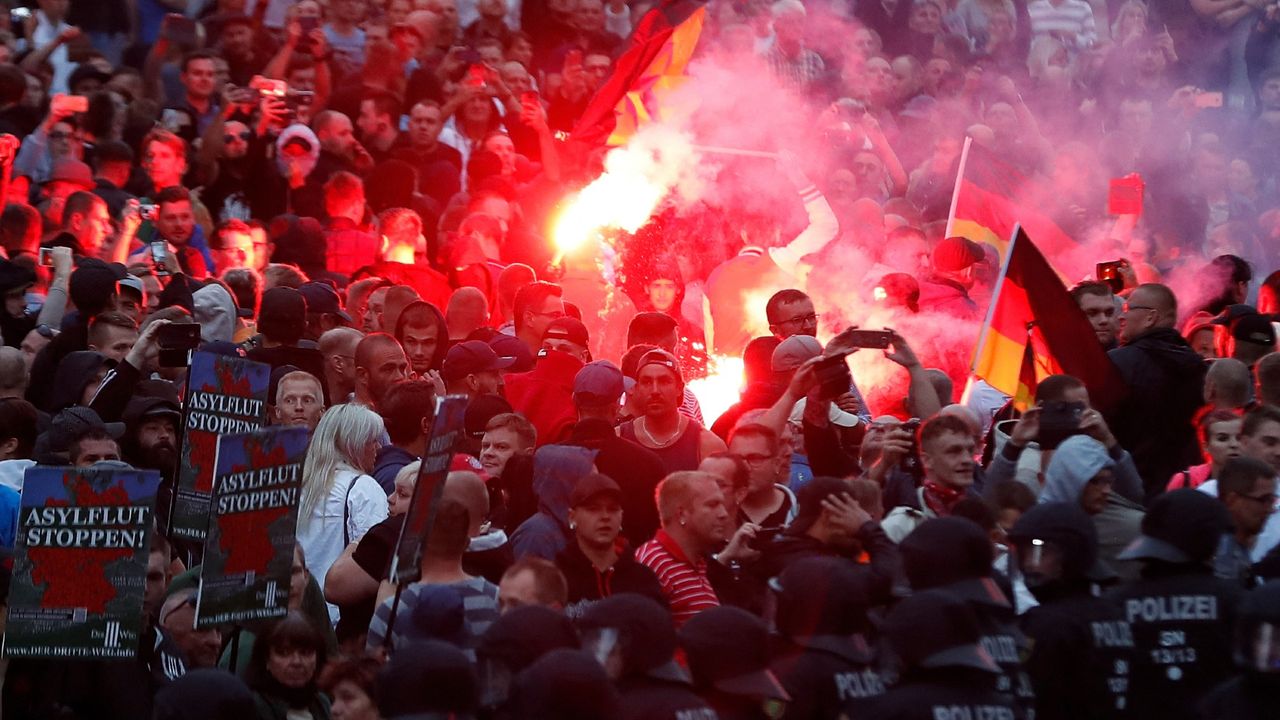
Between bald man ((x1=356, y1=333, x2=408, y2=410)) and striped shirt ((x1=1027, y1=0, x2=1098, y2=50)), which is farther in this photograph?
striped shirt ((x1=1027, y1=0, x2=1098, y2=50))

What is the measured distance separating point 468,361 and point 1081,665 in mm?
3569

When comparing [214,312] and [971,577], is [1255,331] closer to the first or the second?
[971,577]

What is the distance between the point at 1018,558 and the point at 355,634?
2406 millimetres

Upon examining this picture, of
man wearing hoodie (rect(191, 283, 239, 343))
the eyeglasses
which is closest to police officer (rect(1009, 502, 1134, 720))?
the eyeglasses

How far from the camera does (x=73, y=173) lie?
11672mm

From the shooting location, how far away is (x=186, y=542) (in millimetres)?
7930

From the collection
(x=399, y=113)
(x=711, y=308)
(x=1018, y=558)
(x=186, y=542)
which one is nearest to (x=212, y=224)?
(x=399, y=113)

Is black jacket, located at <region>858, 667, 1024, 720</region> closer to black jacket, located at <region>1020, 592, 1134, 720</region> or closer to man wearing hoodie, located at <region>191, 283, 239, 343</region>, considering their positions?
black jacket, located at <region>1020, 592, 1134, 720</region>

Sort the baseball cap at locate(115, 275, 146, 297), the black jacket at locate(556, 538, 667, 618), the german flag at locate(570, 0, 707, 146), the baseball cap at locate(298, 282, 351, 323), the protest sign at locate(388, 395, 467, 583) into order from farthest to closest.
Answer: the german flag at locate(570, 0, 707, 146) → the baseball cap at locate(298, 282, 351, 323) → the baseball cap at locate(115, 275, 146, 297) → the black jacket at locate(556, 538, 667, 618) → the protest sign at locate(388, 395, 467, 583)

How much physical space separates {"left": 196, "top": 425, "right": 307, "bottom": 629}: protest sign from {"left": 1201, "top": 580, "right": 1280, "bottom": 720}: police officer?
3.03 m

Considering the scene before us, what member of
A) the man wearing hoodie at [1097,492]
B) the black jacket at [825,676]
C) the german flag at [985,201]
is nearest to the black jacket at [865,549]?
the black jacket at [825,676]

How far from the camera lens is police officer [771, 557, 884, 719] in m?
5.97

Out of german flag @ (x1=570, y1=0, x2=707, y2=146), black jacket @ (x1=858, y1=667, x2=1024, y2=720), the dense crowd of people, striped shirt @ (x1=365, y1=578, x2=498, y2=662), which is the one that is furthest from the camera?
german flag @ (x1=570, y1=0, x2=707, y2=146)

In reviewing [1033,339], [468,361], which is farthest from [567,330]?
[1033,339]
